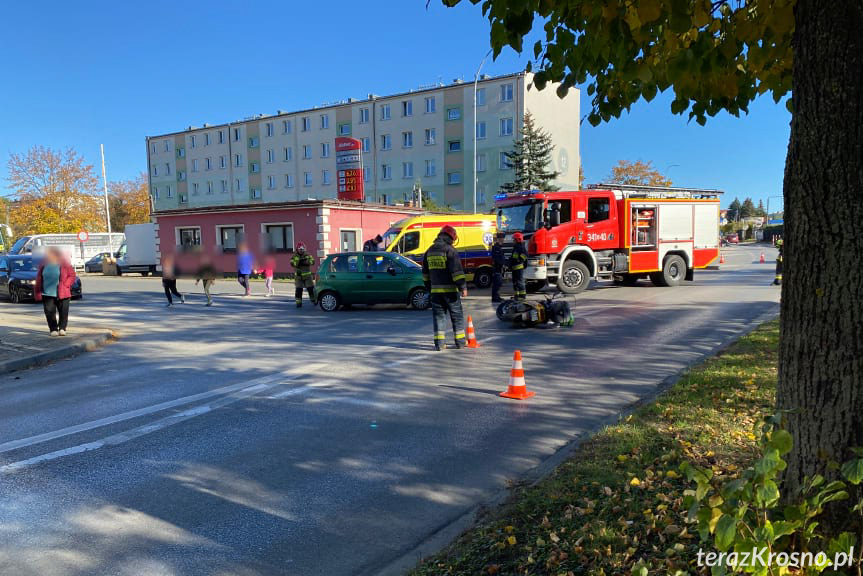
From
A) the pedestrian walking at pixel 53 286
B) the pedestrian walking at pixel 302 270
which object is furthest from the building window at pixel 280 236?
the pedestrian walking at pixel 53 286

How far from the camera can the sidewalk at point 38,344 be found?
9320 mm

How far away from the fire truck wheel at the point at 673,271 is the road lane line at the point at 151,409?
14.8 metres

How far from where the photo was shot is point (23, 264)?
67.2ft

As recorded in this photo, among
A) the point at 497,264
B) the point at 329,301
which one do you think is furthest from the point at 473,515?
the point at 497,264

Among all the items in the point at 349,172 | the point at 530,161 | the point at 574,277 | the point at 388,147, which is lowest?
the point at 574,277

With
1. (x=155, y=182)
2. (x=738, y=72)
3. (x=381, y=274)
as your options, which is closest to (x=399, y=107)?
(x=155, y=182)

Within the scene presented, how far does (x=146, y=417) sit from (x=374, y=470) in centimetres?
302

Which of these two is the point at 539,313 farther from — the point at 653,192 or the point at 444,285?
the point at 653,192

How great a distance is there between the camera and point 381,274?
1541 centimetres

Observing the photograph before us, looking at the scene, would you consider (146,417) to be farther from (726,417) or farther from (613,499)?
(726,417)

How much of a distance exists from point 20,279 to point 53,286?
33.7 ft

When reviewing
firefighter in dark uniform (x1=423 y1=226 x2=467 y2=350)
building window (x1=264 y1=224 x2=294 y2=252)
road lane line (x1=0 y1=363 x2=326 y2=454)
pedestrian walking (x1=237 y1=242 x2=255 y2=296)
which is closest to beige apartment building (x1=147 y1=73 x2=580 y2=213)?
building window (x1=264 y1=224 x2=294 y2=252)

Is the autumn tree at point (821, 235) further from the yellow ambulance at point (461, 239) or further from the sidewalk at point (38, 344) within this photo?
the yellow ambulance at point (461, 239)

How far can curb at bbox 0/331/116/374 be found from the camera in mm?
9040
